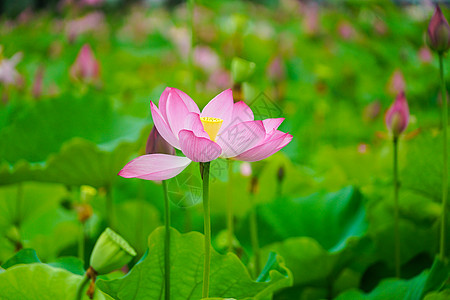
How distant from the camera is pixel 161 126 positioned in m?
0.38

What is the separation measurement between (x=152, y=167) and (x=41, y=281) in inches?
5.2

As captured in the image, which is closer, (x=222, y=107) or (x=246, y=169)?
(x=222, y=107)

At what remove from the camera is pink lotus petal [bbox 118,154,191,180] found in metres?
0.36

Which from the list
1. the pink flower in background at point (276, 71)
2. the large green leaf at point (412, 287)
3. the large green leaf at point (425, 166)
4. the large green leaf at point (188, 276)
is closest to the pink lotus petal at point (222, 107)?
the large green leaf at point (188, 276)

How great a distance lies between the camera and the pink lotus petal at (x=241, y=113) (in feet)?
1.36

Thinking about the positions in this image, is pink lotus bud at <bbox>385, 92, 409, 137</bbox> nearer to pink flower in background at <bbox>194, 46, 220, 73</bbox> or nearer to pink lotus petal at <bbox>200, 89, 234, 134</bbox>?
pink lotus petal at <bbox>200, 89, 234, 134</bbox>

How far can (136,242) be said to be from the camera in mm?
829

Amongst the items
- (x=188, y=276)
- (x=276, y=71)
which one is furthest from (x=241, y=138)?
(x=276, y=71)

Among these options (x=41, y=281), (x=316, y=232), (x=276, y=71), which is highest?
(x=276, y=71)

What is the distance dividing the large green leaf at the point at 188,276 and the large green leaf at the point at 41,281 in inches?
2.9

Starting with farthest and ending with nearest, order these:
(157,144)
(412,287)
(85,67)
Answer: (85,67), (412,287), (157,144)

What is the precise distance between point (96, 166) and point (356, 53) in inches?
61.0

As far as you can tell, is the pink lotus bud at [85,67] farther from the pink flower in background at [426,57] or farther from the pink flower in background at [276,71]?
the pink flower in background at [426,57]

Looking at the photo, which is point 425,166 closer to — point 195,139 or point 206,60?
point 195,139
